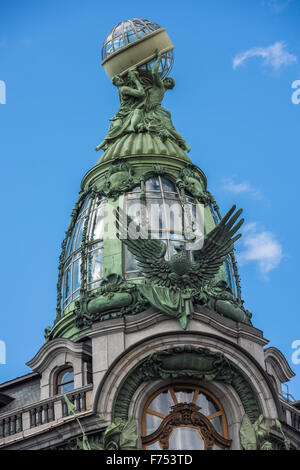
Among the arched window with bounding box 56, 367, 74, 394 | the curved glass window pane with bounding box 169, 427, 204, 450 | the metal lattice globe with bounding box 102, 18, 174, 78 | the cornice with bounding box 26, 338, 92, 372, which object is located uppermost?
the metal lattice globe with bounding box 102, 18, 174, 78

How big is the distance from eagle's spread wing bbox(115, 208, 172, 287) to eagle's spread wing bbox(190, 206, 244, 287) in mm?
1054

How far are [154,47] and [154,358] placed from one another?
1571 cm

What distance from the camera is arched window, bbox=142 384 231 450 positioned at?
34.1 m

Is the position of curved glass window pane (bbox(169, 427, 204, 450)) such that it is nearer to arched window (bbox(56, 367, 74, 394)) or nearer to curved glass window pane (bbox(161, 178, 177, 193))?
arched window (bbox(56, 367, 74, 394))

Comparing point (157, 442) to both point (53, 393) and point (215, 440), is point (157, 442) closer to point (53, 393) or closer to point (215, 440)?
point (215, 440)

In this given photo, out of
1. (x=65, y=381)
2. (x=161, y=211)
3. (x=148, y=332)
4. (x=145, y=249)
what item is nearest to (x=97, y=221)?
(x=161, y=211)

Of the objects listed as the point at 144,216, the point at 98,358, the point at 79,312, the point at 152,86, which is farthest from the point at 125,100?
the point at 98,358

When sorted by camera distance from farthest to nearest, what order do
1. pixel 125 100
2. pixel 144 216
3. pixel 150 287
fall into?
pixel 125 100 → pixel 144 216 → pixel 150 287

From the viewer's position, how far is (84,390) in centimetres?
3534

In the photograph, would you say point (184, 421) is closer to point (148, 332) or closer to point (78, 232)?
point (148, 332)

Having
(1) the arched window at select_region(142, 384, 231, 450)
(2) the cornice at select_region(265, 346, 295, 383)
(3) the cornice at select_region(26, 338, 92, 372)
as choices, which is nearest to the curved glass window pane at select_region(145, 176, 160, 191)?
(3) the cornice at select_region(26, 338, 92, 372)

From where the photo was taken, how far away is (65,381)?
3791 centimetres

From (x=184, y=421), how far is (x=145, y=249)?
6.15 meters

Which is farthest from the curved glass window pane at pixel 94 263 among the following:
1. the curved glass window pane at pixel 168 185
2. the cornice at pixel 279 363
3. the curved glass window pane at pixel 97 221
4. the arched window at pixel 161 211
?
the cornice at pixel 279 363
